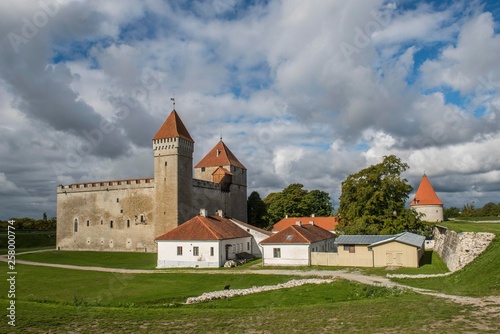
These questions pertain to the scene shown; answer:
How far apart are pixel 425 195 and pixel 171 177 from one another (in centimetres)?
3159

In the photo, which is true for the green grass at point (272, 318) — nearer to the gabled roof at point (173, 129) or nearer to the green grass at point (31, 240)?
the gabled roof at point (173, 129)

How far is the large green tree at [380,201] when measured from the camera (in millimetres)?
36688

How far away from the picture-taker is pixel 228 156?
57312 millimetres

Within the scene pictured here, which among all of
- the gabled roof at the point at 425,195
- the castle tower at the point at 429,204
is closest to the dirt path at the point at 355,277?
the castle tower at the point at 429,204

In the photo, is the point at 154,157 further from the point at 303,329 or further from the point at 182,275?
the point at 303,329

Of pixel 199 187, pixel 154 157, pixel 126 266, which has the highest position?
pixel 154 157

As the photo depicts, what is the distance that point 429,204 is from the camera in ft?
171

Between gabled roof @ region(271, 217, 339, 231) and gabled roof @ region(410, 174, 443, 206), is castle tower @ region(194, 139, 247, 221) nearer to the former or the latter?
A: gabled roof @ region(271, 217, 339, 231)

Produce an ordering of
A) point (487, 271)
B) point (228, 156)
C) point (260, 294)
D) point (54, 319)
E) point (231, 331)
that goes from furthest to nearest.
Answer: point (228, 156)
point (260, 294)
point (487, 271)
point (54, 319)
point (231, 331)

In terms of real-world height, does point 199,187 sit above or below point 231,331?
above

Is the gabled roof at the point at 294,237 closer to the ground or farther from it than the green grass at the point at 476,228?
closer to the ground

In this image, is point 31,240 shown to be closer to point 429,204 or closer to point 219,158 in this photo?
point 219,158

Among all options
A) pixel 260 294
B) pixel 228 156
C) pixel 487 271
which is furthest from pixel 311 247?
pixel 228 156

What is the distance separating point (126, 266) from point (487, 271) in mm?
27286
